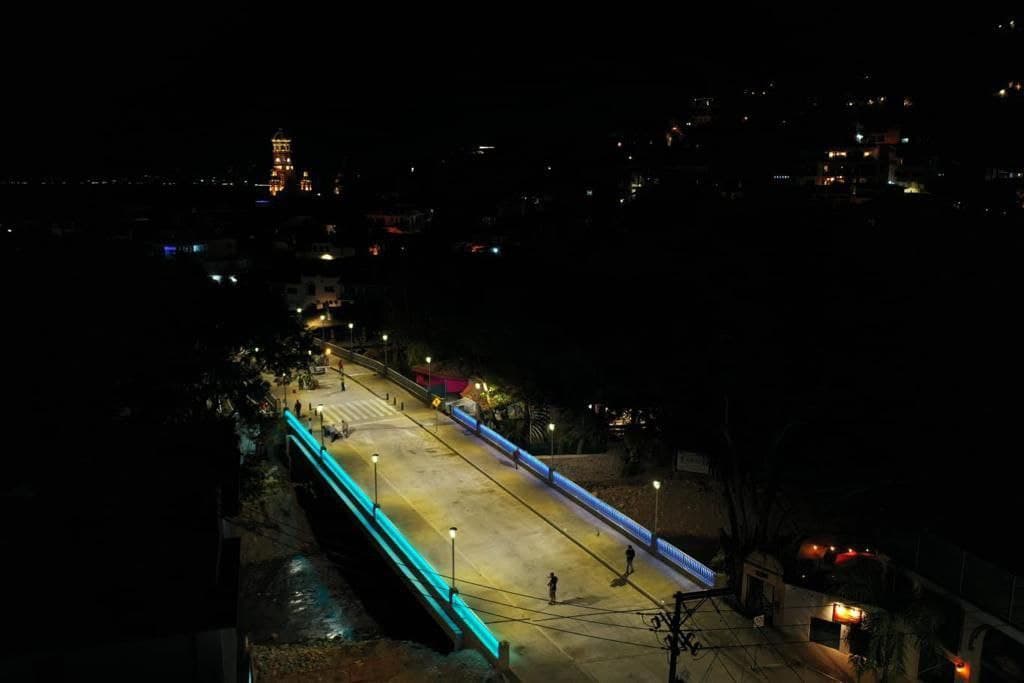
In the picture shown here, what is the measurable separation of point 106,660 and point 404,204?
106973 mm

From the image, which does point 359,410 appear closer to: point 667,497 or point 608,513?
point 667,497

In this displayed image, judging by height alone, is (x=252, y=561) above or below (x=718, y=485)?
below

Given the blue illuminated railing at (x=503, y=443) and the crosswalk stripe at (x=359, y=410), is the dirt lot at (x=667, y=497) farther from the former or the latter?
the crosswalk stripe at (x=359, y=410)

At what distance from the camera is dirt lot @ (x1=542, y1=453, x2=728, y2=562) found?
2531 cm

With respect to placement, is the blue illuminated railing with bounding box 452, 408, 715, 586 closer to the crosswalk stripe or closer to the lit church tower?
the crosswalk stripe

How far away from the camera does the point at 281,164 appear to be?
17388cm

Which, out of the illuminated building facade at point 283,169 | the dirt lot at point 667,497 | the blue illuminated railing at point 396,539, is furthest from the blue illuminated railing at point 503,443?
the illuminated building facade at point 283,169

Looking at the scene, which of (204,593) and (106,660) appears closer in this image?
(106,660)

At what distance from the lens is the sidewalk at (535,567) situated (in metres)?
16.8

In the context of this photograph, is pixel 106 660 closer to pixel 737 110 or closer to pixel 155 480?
pixel 155 480

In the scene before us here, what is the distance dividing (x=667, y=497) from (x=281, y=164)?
6458 inches

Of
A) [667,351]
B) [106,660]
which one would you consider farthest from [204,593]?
[667,351]

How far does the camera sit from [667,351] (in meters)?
24.3

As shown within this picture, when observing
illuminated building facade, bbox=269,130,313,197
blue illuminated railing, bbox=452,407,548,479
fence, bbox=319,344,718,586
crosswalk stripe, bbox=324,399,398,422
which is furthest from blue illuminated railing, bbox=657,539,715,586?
illuminated building facade, bbox=269,130,313,197
